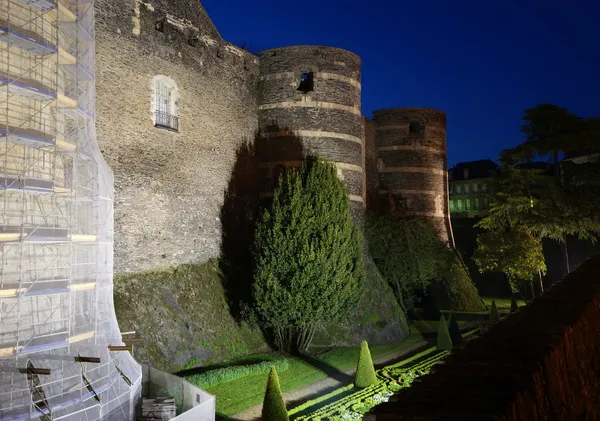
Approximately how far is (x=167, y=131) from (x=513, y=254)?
18740 mm

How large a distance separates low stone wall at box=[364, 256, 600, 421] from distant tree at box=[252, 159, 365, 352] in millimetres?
11869

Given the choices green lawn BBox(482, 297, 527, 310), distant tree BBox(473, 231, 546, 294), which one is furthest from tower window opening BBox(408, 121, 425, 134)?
green lawn BBox(482, 297, 527, 310)

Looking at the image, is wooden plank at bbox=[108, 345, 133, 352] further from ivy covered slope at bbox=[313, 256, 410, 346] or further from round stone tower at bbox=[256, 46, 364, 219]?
round stone tower at bbox=[256, 46, 364, 219]

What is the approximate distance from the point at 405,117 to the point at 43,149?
20917 mm

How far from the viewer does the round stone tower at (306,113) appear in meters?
19.1

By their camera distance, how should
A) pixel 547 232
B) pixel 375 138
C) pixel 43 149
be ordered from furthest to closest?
pixel 375 138 < pixel 547 232 < pixel 43 149

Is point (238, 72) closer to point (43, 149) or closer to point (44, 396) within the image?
point (43, 149)

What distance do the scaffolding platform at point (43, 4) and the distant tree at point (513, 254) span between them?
913 inches

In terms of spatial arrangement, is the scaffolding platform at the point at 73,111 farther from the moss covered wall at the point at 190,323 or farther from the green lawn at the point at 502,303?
the green lawn at the point at 502,303

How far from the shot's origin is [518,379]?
253 cm

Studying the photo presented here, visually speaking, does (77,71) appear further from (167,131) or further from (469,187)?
(469,187)

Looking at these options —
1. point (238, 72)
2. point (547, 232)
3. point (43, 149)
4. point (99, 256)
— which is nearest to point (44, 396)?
point (99, 256)

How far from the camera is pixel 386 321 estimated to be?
65.6 ft

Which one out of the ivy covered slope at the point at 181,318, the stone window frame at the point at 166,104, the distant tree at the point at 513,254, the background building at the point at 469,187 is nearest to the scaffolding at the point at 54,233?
the ivy covered slope at the point at 181,318
